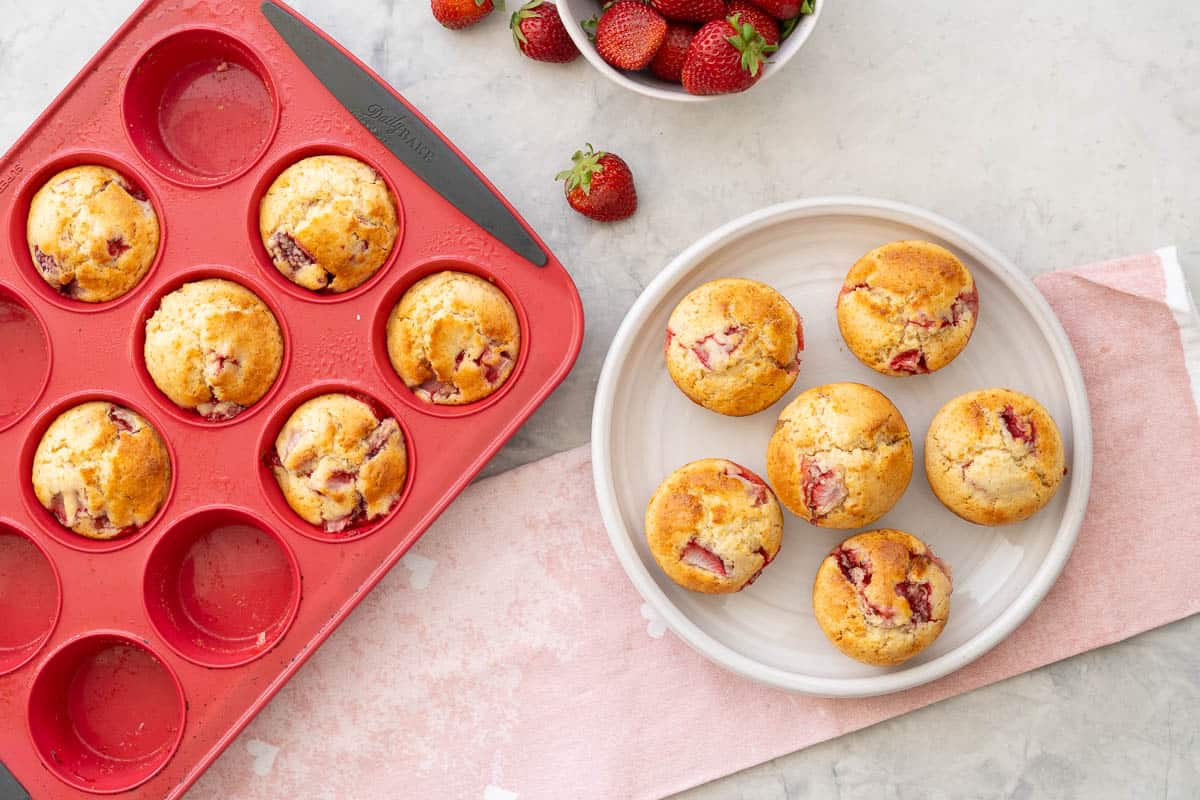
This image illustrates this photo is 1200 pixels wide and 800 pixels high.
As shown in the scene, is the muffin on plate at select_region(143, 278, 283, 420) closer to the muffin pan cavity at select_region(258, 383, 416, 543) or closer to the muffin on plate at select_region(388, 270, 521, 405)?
the muffin pan cavity at select_region(258, 383, 416, 543)

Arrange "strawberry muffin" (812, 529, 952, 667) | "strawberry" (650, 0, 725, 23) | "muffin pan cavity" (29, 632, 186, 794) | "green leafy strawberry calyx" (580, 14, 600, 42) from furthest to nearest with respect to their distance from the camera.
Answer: "muffin pan cavity" (29, 632, 186, 794) < "green leafy strawberry calyx" (580, 14, 600, 42) < "strawberry" (650, 0, 725, 23) < "strawberry muffin" (812, 529, 952, 667)

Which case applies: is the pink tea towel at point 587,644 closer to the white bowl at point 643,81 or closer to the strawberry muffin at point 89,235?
the white bowl at point 643,81

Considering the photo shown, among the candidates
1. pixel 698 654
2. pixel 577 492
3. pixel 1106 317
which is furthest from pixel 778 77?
pixel 698 654

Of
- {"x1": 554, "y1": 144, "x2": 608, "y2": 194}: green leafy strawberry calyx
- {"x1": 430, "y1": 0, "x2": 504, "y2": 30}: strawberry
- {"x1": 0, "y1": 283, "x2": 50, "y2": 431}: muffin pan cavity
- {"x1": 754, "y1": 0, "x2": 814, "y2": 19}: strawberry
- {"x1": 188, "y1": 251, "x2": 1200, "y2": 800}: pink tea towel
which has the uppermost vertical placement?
{"x1": 430, "y1": 0, "x2": 504, "y2": 30}: strawberry

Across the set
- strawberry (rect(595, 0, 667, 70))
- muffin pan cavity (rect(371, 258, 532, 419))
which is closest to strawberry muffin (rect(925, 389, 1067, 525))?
muffin pan cavity (rect(371, 258, 532, 419))

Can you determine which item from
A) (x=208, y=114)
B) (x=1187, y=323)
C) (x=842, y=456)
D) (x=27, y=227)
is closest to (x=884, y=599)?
(x=842, y=456)

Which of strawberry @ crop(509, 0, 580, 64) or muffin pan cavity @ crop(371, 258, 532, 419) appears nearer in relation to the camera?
muffin pan cavity @ crop(371, 258, 532, 419)

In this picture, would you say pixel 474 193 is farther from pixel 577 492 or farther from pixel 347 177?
pixel 577 492
